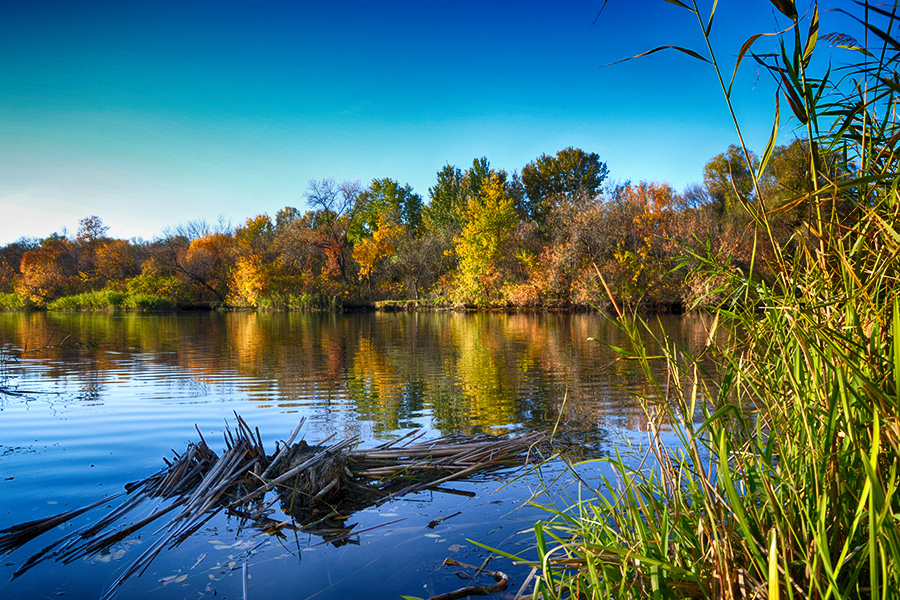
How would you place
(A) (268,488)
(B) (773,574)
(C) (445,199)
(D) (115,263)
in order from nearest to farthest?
(B) (773,574), (A) (268,488), (D) (115,263), (C) (445,199)

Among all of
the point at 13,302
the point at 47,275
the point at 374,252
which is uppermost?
the point at 374,252

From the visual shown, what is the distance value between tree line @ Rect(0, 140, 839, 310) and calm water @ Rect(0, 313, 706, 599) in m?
19.2

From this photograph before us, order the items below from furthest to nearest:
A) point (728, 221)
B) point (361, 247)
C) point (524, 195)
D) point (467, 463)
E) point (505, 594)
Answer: point (524, 195) < point (361, 247) < point (728, 221) < point (467, 463) < point (505, 594)

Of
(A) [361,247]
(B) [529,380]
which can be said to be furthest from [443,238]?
(B) [529,380]

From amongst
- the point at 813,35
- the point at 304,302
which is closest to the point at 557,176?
the point at 304,302

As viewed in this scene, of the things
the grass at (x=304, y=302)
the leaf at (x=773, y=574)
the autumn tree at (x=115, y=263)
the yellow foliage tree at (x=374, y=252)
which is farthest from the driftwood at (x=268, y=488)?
the autumn tree at (x=115, y=263)

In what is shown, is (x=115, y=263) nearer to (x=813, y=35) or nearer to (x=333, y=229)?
(x=333, y=229)

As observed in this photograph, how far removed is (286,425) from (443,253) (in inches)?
1587

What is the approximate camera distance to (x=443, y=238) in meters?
49.1

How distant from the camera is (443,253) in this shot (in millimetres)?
Result: 47125

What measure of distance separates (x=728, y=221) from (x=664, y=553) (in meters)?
39.1

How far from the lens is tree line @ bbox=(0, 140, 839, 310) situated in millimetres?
35750

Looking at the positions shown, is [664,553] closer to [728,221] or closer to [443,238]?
[728,221]

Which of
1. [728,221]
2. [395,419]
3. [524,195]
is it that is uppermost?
[524,195]
